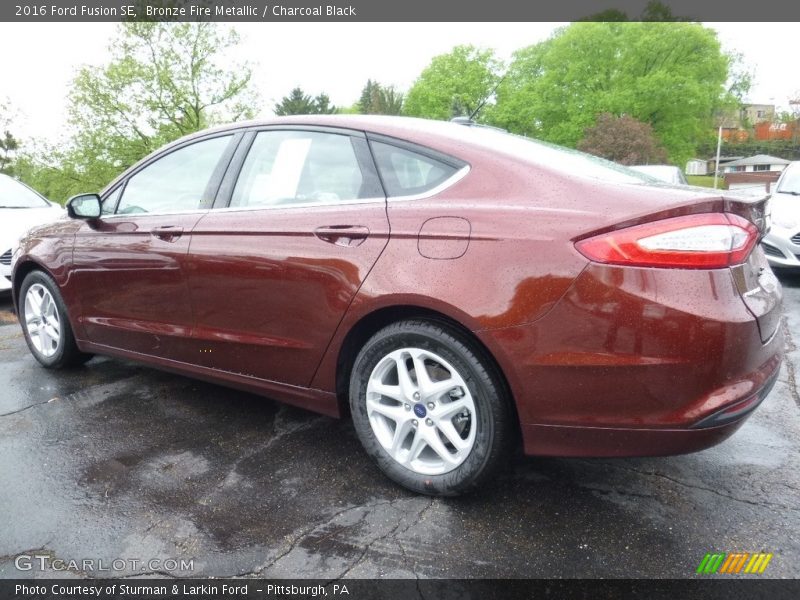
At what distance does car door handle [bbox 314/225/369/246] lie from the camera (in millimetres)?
2400

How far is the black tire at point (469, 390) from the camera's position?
2.15m

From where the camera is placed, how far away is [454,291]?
2123 millimetres

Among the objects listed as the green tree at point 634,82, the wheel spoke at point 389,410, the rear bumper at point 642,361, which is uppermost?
the green tree at point 634,82

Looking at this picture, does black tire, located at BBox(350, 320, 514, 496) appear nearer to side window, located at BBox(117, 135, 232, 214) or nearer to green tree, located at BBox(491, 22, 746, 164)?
side window, located at BBox(117, 135, 232, 214)

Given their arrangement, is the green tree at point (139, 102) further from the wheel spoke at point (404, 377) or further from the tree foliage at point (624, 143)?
the wheel spoke at point (404, 377)

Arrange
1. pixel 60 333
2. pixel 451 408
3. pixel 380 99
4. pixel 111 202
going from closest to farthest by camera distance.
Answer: pixel 451 408
pixel 111 202
pixel 60 333
pixel 380 99

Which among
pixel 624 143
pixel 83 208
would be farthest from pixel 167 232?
pixel 624 143

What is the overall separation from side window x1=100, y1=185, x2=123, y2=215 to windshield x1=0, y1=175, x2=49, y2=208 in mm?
4311

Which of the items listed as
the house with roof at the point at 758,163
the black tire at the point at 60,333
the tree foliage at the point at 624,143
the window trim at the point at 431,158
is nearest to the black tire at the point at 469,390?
the window trim at the point at 431,158

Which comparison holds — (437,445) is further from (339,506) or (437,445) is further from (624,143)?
(624,143)

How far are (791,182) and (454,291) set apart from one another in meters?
7.44

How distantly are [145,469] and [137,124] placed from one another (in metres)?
26.0

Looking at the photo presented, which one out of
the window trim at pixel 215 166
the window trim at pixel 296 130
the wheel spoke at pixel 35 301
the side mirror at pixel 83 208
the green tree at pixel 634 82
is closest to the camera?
the window trim at pixel 296 130

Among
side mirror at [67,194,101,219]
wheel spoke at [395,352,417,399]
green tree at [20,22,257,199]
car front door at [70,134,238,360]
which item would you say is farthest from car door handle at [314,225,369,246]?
green tree at [20,22,257,199]
